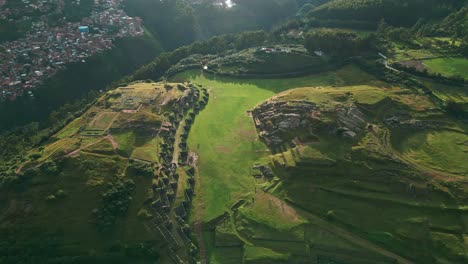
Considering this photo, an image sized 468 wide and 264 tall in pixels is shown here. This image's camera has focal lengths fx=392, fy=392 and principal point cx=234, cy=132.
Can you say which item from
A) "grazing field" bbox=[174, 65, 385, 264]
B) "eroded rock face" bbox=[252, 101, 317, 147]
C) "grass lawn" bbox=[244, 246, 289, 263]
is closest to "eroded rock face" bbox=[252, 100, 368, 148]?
"eroded rock face" bbox=[252, 101, 317, 147]

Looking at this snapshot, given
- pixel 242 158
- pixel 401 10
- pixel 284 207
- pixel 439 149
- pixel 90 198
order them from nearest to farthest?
pixel 284 207
pixel 90 198
pixel 439 149
pixel 242 158
pixel 401 10

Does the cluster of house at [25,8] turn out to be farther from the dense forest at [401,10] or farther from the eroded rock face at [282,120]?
the dense forest at [401,10]

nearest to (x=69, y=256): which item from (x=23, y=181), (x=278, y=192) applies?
(x=23, y=181)

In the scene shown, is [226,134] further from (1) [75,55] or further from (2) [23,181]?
(1) [75,55]

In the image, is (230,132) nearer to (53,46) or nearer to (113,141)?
(113,141)

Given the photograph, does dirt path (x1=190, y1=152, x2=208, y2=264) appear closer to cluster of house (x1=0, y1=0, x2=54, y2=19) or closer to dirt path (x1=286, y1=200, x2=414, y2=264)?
dirt path (x1=286, y1=200, x2=414, y2=264)

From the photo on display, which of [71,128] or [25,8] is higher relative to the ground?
[25,8]

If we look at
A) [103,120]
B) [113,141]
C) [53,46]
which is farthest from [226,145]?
[53,46]

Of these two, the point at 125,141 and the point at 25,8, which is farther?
the point at 25,8
